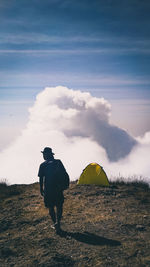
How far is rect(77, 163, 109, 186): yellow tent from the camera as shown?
11148 millimetres

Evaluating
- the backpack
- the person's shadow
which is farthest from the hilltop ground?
the backpack

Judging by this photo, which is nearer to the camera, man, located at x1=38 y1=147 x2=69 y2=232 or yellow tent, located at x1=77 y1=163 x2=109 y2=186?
man, located at x1=38 y1=147 x2=69 y2=232

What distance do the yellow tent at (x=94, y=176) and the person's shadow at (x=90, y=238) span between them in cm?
501

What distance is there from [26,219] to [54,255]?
8.99ft

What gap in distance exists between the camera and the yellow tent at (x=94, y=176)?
11.1 meters

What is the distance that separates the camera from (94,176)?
11.2 meters

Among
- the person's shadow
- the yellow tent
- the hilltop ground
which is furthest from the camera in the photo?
the yellow tent

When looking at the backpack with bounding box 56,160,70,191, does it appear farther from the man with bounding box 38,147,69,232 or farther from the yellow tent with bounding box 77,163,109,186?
the yellow tent with bounding box 77,163,109,186

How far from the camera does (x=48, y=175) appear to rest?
610cm

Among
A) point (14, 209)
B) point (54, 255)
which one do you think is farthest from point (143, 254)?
point (14, 209)

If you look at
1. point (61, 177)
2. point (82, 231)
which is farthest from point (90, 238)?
point (61, 177)

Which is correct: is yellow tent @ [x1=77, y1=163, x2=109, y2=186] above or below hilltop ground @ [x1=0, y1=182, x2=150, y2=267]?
above

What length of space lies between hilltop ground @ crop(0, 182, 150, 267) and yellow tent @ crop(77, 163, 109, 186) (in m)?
0.90

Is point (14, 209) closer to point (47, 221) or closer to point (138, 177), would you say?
point (47, 221)
